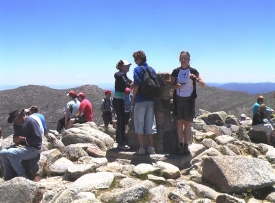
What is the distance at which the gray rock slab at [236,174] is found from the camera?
321 inches

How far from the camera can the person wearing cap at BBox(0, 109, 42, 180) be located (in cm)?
952

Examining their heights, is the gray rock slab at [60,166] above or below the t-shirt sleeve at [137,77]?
below

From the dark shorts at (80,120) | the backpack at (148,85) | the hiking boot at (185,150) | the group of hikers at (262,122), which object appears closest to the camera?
the backpack at (148,85)

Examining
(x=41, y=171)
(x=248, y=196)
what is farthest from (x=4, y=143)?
(x=248, y=196)

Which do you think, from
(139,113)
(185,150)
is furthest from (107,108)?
(185,150)

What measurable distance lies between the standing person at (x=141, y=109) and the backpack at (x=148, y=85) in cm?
9

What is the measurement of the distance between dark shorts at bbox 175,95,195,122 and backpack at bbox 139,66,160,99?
2.82ft

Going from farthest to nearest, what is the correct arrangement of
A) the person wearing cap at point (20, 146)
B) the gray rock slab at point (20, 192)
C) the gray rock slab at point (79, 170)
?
1. the person wearing cap at point (20, 146)
2. the gray rock slab at point (79, 170)
3. the gray rock slab at point (20, 192)

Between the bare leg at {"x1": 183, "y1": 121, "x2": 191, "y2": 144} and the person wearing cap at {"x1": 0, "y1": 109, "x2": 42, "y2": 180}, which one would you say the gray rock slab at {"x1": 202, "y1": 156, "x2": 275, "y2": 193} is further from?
the person wearing cap at {"x1": 0, "y1": 109, "x2": 42, "y2": 180}

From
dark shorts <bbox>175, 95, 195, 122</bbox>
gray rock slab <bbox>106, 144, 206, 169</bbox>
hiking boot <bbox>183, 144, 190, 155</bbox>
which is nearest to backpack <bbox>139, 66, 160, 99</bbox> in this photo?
dark shorts <bbox>175, 95, 195, 122</bbox>

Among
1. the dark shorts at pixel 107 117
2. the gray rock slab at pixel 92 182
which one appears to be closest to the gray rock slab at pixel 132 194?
the gray rock slab at pixel 92 182

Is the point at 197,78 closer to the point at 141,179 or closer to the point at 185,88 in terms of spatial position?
the point at 185,88

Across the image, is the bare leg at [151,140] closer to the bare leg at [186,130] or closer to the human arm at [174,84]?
the bare leg at [186,130]

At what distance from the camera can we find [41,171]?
9.91 meters
